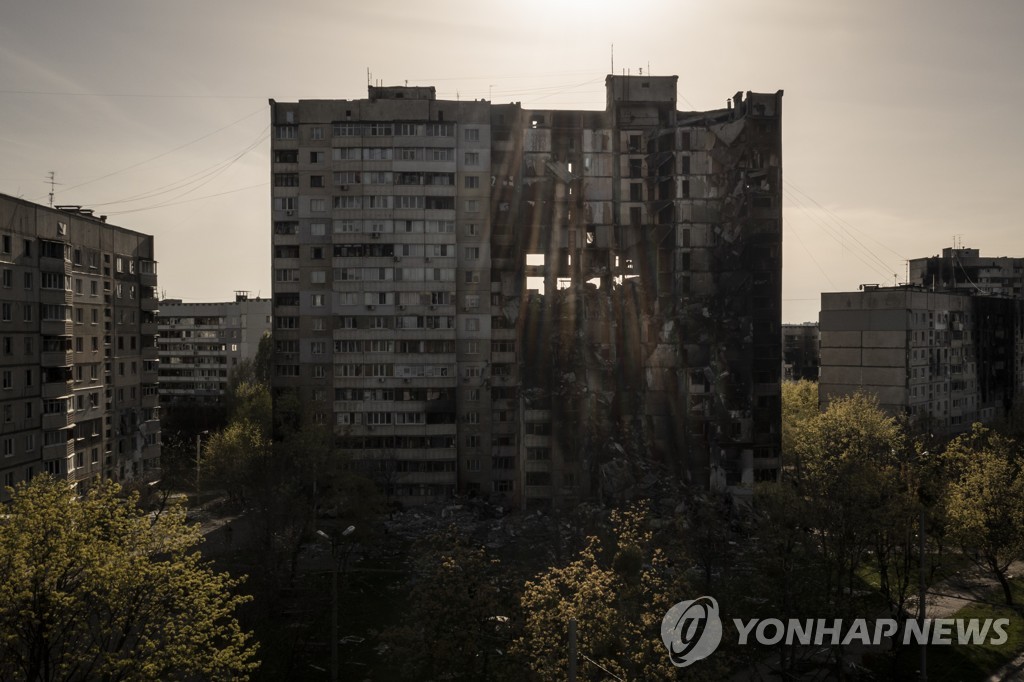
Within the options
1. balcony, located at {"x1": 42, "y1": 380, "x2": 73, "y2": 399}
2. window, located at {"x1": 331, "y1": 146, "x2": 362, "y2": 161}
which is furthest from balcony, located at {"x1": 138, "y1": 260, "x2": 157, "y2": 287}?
window, located at {"x1": 331, "y1": 146, "x2": 362, "y2": 161}

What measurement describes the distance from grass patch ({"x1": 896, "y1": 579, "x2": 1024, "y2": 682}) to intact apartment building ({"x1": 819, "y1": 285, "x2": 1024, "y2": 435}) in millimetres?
43212

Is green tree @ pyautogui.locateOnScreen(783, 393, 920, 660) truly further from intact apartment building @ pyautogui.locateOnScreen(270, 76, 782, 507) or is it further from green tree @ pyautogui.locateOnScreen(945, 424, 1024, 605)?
intact apartment building @ pyautogui.locateOnScreen(270, 76, 782, 507)

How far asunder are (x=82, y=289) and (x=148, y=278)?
30.1 feet

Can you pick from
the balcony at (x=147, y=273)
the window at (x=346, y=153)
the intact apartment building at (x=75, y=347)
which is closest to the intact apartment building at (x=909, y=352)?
the window at (x=346, y=153)

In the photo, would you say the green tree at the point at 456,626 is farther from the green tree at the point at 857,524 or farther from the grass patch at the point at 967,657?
the grass patch at the point at 967,657

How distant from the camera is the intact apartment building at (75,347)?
4831 cm

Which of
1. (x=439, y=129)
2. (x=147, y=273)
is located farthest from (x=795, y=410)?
(x=147, y=273)

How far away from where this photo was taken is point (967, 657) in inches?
1448

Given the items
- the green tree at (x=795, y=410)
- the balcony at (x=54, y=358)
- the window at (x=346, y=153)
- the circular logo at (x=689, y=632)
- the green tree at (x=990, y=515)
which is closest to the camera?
the circular logo at (x=689, y=632)

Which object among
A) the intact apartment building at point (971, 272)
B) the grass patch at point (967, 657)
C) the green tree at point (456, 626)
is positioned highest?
the intact apartment building at point (971, 272)

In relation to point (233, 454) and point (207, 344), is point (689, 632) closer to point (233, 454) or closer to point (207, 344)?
point (233, 454)

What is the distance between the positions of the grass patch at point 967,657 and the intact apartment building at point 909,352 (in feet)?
142

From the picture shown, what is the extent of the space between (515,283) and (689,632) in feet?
144

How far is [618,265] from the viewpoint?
67.7 m
